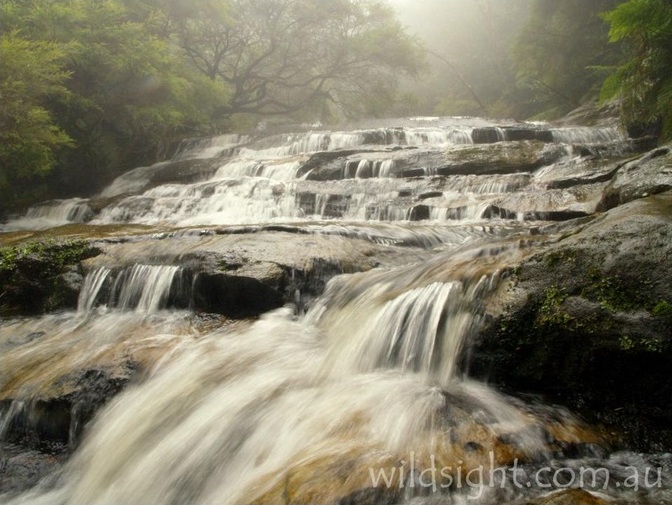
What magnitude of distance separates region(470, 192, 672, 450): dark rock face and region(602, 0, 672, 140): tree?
154 inches

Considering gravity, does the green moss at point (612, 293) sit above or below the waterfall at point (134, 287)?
above

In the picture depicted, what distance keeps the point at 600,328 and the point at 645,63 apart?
6.06 metres

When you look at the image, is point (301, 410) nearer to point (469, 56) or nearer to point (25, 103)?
point (25, 103)

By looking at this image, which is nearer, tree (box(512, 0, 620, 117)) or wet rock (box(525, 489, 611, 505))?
wet rock (box(525, 489, 611, 505))

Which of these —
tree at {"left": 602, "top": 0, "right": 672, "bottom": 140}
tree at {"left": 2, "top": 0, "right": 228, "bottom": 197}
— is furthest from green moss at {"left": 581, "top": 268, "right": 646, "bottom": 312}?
tree at {"left": 2, "top": 0, "right": 228, "bottom": 197}

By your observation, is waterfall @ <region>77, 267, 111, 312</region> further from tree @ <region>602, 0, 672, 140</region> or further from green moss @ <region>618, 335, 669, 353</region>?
tree @ <region>602, 0, 672, 140</region>

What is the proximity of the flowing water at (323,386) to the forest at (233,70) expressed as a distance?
4.49 m

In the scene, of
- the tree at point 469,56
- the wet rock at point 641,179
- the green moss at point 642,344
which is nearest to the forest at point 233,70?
the tree at point 469,56

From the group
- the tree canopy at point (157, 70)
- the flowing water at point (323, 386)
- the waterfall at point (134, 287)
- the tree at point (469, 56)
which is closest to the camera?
the flowing water at point (323, 386)

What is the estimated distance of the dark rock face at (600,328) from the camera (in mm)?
2424

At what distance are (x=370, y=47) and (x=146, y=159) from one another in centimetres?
1079

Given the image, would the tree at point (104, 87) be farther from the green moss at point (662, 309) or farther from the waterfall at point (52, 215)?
the green moss at point (662, 309)

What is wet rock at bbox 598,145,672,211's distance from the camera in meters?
4.57

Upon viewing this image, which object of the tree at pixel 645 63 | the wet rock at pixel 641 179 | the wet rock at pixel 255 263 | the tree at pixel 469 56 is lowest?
the wet rock at pixel 255 263
